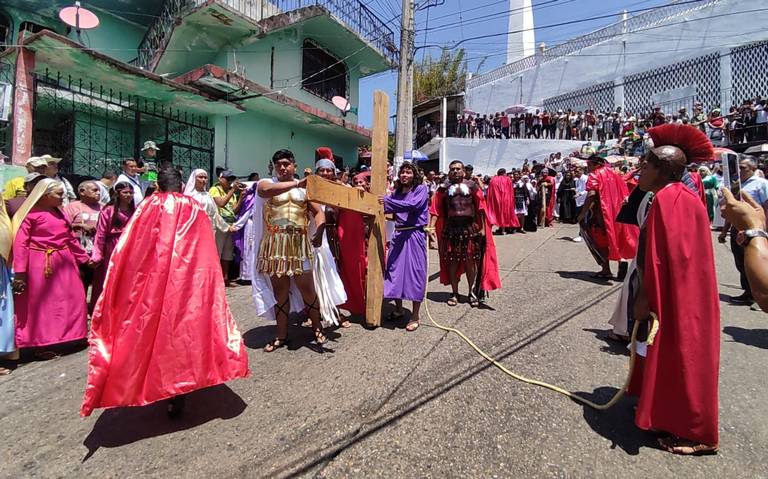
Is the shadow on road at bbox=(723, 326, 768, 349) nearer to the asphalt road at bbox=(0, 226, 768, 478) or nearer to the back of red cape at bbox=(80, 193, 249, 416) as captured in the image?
the asphalt road at bbox=(0, 226, 768, 478)

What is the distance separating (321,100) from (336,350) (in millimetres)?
12338

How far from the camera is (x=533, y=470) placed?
2.16m

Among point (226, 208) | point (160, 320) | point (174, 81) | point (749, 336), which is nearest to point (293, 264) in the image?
point (160, 320)

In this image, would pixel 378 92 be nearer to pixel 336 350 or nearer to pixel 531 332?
pixel 336 350

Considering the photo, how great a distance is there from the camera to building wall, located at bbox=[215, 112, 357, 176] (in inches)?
437

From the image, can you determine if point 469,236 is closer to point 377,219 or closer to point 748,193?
point 377,219

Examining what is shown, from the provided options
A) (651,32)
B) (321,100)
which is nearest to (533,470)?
(321,100)

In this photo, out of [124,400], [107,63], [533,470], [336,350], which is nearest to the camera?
[533,470]

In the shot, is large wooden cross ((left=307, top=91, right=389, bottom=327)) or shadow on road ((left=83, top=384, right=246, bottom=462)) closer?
shadow on road ((left=83, top=384, right=246, bottom=462))

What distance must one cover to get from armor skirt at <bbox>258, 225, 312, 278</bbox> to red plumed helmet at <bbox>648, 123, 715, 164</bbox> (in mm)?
2761

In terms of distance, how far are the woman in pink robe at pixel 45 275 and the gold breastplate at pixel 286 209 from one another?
204cm

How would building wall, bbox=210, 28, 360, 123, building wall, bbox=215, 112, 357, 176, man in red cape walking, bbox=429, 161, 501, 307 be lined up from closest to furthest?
man in red cape walking, bbox=429, 161, 501, 307
building wall, bbox=215, 112, 357, 176
building wall, bbox=210, 28, 360, 123

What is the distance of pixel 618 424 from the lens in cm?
258

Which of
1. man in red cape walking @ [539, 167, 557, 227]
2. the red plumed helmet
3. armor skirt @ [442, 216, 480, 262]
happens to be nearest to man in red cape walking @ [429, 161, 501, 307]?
armor skirt @ [442, 216, 480, 262]
